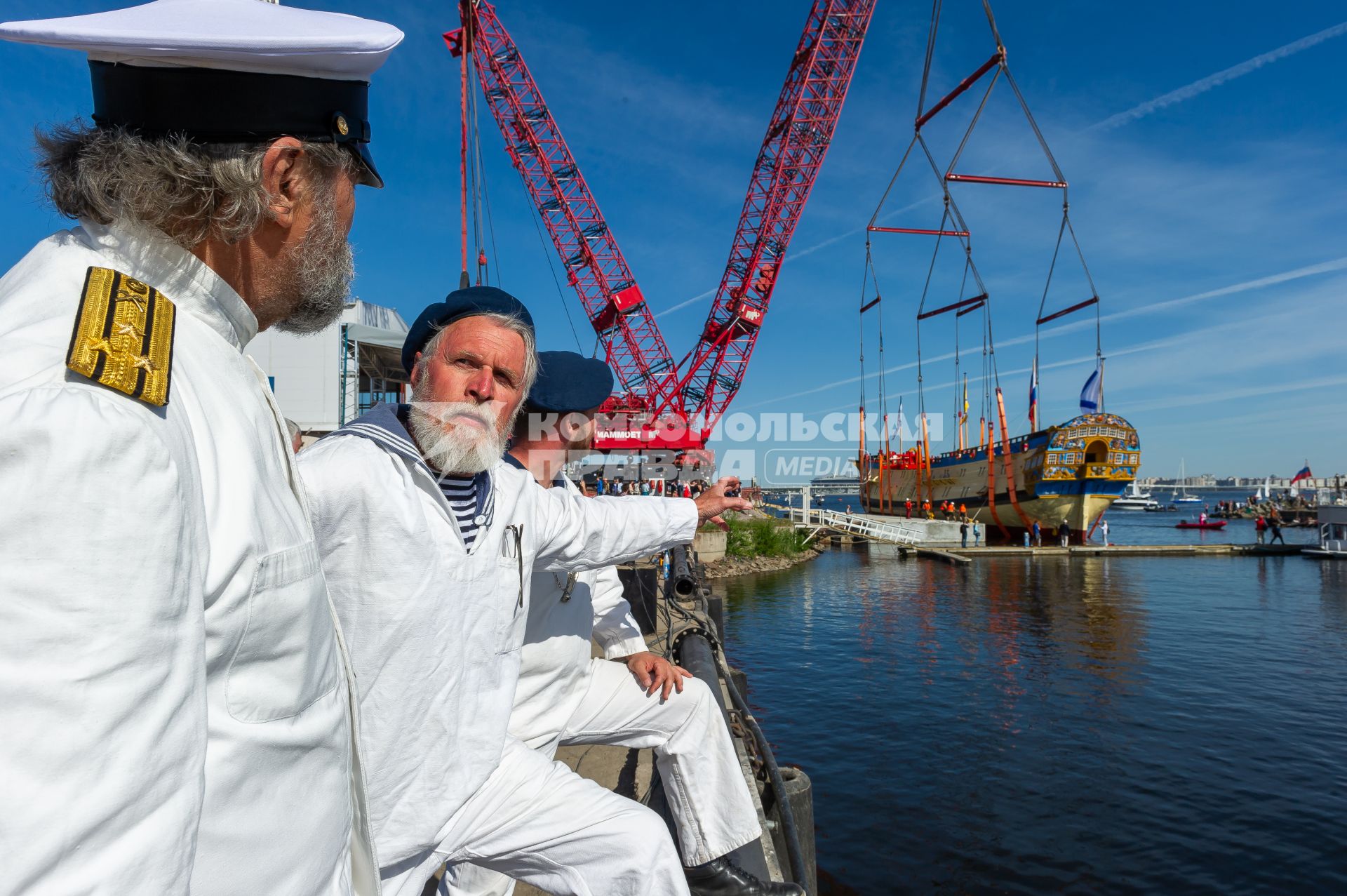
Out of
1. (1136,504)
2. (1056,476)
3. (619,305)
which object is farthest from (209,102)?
(1136,504)

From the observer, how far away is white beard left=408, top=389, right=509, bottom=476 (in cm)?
179

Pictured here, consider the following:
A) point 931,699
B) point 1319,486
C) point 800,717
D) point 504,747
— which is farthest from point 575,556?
point 1319,486

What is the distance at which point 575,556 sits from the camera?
2100 mm

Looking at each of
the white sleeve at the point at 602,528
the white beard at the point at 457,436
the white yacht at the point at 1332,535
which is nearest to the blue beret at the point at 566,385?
the white sleeve at the point at 602,528

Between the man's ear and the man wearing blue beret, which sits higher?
the man's ear

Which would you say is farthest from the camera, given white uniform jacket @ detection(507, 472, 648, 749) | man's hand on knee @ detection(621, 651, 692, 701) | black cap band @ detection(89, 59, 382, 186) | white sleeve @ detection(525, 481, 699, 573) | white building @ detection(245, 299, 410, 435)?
white building @ detection(245, 299, 410, 435)

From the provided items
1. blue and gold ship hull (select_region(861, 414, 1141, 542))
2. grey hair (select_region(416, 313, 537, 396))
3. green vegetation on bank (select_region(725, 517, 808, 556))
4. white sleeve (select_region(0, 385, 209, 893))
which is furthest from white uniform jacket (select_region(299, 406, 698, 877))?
blue and gold ship hull (select_region(861, 414, 1141, 542))

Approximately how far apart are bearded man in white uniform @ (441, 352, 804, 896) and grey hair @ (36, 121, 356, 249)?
140 centimetres

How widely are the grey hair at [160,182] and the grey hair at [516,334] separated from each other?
1.15 metres

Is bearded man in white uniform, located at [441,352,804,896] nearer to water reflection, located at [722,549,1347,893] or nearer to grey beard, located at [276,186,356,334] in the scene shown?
grey beard, located at [276,186,356,334]

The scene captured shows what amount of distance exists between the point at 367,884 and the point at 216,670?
0.49m

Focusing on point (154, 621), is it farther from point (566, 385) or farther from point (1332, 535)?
point (1332, 535)

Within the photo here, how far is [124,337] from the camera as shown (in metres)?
0.70

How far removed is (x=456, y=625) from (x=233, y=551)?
37.0 inches
